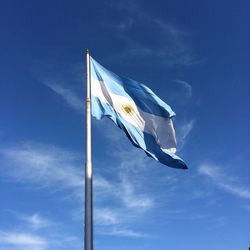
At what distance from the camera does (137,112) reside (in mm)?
22422

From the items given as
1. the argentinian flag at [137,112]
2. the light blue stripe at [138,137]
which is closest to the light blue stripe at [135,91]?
the argentinian flag at [137,112]

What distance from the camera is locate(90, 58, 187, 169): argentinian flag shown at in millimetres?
20766

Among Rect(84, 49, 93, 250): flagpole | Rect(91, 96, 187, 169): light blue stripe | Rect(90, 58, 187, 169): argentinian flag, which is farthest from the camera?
Rect(90, 58, 187, 169): argentinian flag

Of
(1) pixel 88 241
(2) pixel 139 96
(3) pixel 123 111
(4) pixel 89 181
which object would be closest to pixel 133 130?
(3) pixel 123 111

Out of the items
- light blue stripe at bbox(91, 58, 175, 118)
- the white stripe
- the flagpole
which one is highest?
light blue stripe at bbox(91, 58, 175, 118)

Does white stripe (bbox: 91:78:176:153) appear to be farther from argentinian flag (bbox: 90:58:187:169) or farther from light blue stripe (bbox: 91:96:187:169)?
light blue stripe (bbox: 91:96:187:169)

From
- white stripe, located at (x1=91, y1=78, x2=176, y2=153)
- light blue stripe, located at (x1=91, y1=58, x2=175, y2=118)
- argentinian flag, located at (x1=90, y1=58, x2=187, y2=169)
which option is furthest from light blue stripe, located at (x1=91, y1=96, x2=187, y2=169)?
light blue stripe, located at (x1=91, y1=58, x2=175, y2=118)

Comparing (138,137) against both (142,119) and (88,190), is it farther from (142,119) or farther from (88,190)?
(88,190)

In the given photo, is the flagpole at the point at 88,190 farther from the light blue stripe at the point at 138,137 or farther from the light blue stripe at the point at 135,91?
the light blue stripe at the point at 135,91

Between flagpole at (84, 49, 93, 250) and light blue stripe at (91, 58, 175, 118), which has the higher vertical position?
light blue stripe at (91, 58, 175, 118)

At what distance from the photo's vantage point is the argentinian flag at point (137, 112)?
2077cm

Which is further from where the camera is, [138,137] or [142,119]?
[142,119]

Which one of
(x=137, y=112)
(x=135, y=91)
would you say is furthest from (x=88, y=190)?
(x=135, y=91)

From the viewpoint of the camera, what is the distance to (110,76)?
2247 cm
